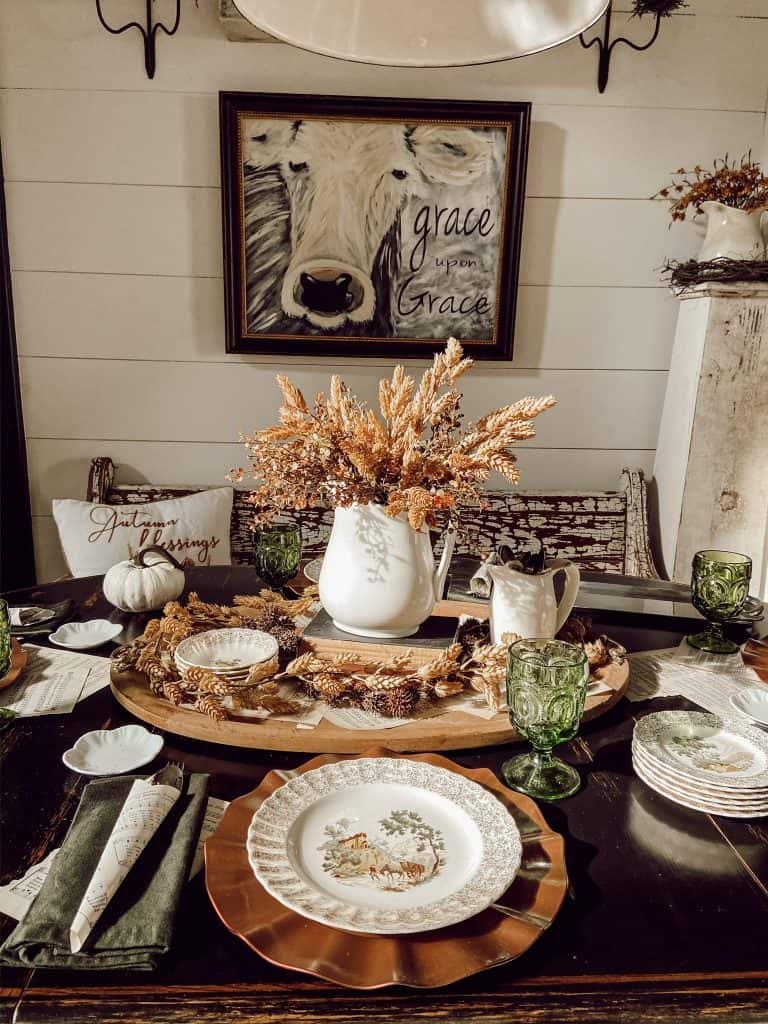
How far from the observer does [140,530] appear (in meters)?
2.33

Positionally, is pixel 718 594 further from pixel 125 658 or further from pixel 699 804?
pixel 125 658

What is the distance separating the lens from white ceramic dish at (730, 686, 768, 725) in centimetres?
117

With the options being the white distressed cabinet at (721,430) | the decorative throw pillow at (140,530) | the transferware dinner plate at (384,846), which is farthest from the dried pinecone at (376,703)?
the white distressed cabinet at (721,430)

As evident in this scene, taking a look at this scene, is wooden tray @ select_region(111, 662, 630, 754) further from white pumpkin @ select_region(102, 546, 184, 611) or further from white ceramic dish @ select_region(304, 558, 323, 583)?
white ceramic dish @ select_region(304, 558, 323, 583)

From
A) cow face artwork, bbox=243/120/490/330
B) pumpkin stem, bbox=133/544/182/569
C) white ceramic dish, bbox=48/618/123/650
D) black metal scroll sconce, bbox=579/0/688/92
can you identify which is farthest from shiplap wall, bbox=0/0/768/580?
white ceramic dish, bbox=48/618/123/650

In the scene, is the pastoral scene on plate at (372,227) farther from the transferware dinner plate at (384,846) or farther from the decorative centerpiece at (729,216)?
the transferware dinner plate at (384,846)

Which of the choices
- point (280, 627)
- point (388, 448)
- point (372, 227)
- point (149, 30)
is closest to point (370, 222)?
point (372, 227)

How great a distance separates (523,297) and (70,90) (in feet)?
4.95

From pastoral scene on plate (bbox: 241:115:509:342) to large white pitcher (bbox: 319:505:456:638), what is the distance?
1.36m

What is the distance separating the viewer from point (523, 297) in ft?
8.34

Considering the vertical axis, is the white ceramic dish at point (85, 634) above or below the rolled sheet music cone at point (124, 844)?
below

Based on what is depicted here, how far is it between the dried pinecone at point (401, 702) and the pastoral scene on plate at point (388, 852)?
22 centimetres

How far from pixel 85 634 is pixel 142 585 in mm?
142

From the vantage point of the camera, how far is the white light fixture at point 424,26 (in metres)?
1.06
